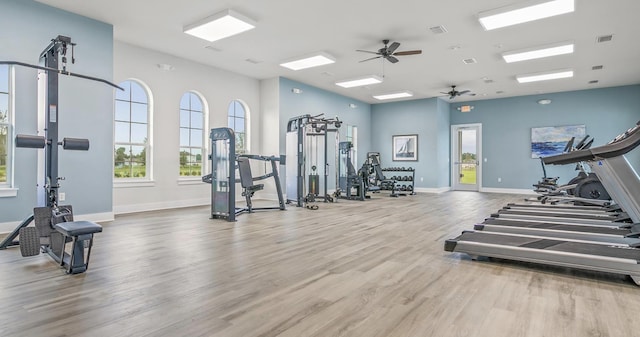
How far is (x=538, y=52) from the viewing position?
22.8 feet

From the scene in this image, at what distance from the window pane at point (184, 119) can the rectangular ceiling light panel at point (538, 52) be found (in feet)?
22.7

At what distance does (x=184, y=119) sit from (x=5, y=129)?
128 inches

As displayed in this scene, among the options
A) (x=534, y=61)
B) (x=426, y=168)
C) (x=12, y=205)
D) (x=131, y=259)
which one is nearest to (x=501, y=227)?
(x=131, y=259)

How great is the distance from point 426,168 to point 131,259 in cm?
1042

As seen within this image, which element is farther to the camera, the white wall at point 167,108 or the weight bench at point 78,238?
the white wall at point 167,108

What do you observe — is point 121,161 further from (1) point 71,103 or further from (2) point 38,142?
(2) point 38,142

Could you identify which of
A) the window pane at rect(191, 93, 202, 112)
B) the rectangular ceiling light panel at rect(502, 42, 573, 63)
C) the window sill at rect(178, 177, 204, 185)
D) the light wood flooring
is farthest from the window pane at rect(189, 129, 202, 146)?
the rectangular ceiling light panel at rect(502, 42, 573, 63)

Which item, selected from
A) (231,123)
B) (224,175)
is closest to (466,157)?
(231,123)

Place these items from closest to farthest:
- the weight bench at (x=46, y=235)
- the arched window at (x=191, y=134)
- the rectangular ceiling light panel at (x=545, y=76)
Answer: the weight bench at (x=46, y=235), the arched window at (x=191, y=134), the rectangular ceiling light panel at (x=545, y=76)

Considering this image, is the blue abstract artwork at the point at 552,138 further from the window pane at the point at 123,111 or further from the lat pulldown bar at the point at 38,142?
the lat pulldown bar at the point at 38,142

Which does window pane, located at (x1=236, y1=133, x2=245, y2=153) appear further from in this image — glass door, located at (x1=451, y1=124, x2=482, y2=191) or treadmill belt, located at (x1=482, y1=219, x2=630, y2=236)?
glass door, located at (x1=451, y1=124, x2=482, y2=191)

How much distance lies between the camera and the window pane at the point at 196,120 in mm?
7977

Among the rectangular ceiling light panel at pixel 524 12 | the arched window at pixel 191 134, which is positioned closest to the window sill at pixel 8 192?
the arched window at pixel 191 134

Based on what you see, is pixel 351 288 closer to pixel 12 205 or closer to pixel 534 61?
A: pixel 12 205
